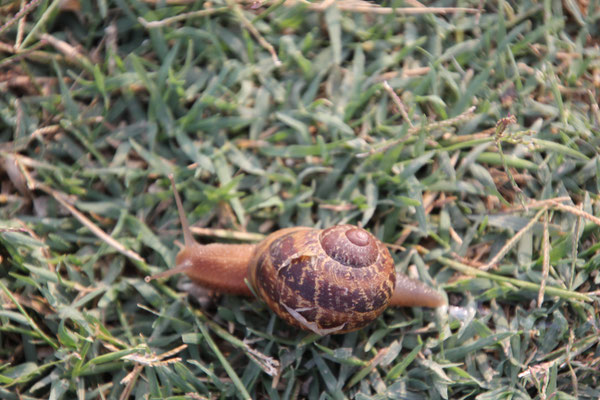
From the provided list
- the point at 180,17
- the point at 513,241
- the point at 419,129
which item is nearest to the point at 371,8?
the point at 419,129

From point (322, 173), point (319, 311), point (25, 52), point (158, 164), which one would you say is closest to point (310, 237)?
point (319, 311)

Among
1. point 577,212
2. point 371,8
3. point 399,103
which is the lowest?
point 577,212

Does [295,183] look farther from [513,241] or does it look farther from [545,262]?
[545,262]

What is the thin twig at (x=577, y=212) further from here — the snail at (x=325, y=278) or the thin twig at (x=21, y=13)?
the thin twig at (x=21, y=13)

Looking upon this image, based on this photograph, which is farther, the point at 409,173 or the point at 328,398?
the point at 409,173

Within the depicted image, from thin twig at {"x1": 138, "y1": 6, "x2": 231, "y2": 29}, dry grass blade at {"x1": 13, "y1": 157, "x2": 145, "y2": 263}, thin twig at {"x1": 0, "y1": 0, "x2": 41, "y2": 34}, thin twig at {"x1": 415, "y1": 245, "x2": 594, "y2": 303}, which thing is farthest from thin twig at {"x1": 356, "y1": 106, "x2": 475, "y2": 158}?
thin twig at {"x1": 0, "y1": 0, "x2": 41, "y2": 34}

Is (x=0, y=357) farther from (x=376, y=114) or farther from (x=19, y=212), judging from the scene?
(x=376, y=114)

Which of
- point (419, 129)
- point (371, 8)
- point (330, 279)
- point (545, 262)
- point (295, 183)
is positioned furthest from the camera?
point (371, 8)
